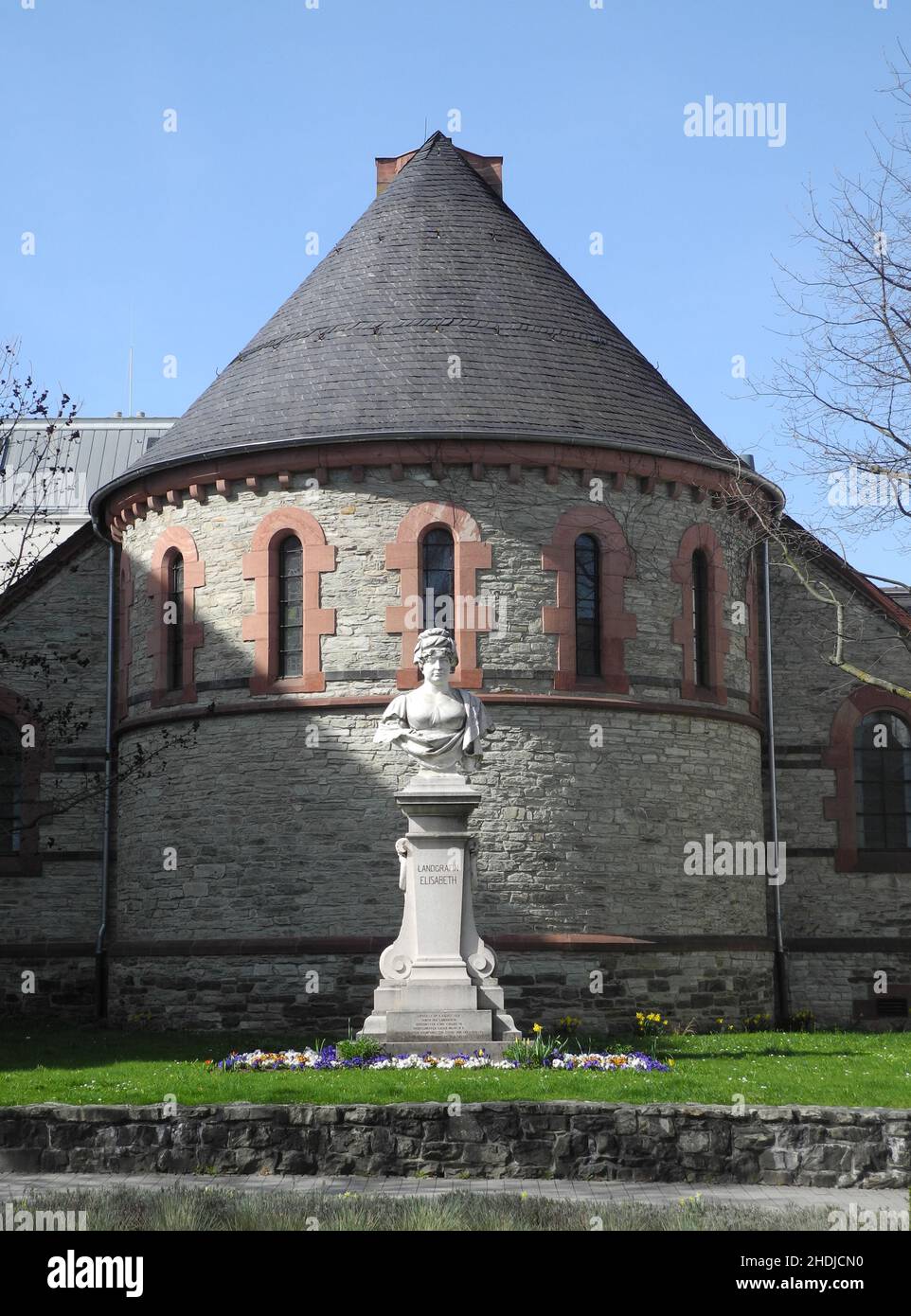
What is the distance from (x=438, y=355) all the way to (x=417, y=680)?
4.73m

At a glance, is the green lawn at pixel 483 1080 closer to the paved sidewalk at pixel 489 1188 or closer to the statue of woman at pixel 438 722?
the paved sidewalk at pixel 489 1188

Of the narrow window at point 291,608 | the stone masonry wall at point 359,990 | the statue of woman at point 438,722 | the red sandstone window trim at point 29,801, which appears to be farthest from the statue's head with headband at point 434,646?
the red sandstone window trim at point 29,801

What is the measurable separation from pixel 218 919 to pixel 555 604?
607 cm

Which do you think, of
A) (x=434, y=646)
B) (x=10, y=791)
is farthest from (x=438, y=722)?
(x=10, y=791)

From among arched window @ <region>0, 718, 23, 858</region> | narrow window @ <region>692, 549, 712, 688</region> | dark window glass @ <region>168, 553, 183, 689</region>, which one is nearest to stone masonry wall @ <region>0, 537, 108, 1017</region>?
arched window @ <region>0, 718, 23, 858</region>

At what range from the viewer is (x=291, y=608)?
22422 mm

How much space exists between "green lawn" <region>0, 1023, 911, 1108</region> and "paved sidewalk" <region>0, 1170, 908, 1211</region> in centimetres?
77

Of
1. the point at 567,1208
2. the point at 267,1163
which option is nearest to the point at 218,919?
the point at 267,1163

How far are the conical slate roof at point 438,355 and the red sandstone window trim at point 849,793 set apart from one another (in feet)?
15.6

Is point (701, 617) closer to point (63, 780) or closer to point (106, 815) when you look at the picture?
point (106, 815)

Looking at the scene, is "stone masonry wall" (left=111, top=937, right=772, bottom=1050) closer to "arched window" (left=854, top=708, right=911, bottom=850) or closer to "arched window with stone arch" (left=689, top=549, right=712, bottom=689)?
"arched window with stone arch" (left=689, top=549, right=712, bottom=689)

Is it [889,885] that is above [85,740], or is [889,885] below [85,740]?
below

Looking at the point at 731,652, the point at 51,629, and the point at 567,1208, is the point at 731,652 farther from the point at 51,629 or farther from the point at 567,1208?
the point at 567,1208

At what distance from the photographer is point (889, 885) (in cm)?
2511
